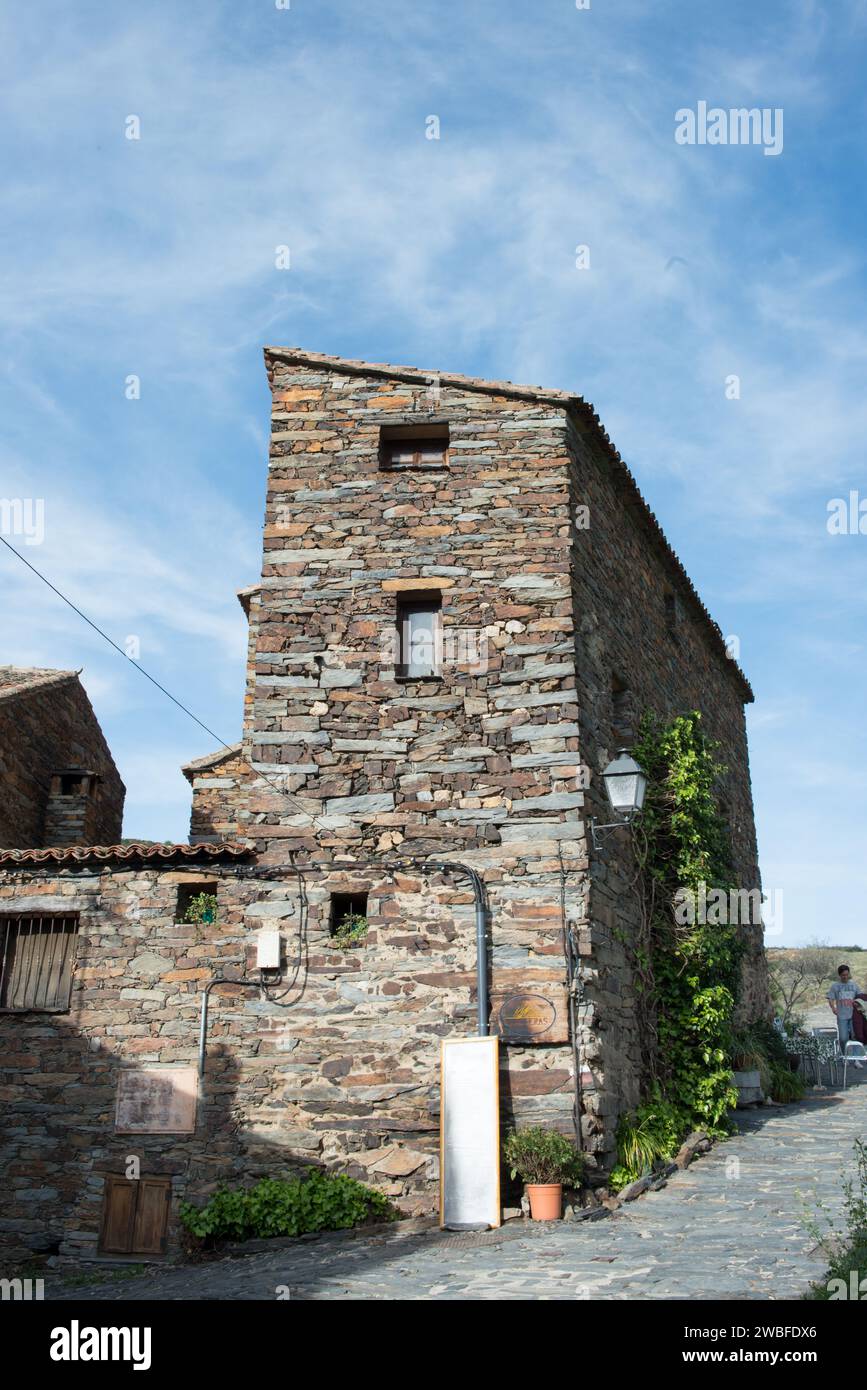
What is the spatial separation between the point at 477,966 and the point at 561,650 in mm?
2955

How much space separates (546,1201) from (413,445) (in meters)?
7.13

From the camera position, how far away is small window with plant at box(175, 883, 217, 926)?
10516 millimetres

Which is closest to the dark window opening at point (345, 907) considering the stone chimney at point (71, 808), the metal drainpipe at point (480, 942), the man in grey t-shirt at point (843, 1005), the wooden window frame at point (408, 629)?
the metal drainpipe at point (480, 942)

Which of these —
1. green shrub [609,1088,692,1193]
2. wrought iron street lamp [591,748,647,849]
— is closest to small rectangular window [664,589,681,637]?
wrought iron street lamp [591,748,647,849]

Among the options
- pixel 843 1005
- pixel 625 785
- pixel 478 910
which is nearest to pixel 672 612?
pixel 843 1005

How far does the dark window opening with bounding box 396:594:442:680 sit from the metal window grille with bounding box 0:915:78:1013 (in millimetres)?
3835

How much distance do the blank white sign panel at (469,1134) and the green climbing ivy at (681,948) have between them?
2.23 metres

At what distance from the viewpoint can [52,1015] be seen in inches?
406

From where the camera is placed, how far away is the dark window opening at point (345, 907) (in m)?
10.3

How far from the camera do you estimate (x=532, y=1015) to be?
969cm

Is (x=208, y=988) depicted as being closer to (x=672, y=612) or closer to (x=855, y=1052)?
(x=672, y=612)

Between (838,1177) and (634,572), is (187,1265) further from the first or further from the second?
(634,572)

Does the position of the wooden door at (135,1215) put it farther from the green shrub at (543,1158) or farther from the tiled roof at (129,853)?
the green shrub at (543,1158)
